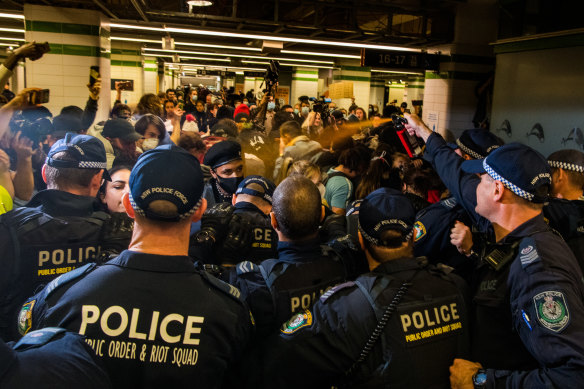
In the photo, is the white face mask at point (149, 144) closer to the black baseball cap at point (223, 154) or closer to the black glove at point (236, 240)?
the black baseball cap at point (223, 154)

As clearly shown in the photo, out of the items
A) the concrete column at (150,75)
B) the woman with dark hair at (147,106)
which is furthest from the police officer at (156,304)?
the concrete column at (150,75)

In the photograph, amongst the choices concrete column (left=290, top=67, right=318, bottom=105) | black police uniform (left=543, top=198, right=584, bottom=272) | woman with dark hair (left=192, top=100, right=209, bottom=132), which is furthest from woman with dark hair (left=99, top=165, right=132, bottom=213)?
concrete column (left=290, top=67, right=318, bottom=105)

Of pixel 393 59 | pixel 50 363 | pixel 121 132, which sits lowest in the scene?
pixel 50 363

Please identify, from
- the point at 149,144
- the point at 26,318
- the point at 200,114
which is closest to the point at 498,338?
the point at 26,318

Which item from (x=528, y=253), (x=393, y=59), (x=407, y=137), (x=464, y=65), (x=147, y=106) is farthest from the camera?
(x=464, y=65)

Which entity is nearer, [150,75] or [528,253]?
[528,253]

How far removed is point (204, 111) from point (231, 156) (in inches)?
362

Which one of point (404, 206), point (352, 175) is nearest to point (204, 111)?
point (352, 175)

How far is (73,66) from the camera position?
8.92 m

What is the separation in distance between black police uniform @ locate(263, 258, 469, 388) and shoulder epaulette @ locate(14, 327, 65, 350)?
1027 millimetres

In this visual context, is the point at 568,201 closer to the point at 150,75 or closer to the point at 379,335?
the point at 379,335

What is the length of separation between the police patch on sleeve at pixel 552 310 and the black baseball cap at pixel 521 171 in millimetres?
562

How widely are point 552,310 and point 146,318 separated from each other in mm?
1545

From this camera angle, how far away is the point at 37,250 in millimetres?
2264
